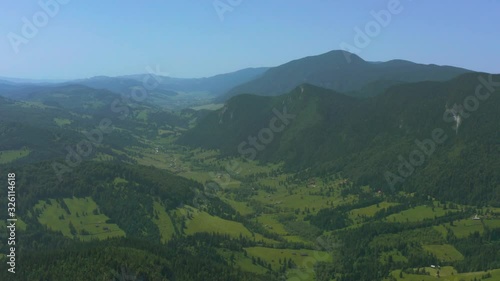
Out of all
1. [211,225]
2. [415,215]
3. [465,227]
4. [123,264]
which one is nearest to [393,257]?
[465,227]

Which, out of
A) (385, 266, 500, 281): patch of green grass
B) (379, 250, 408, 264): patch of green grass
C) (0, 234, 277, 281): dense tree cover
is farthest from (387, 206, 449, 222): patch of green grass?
(0, 234, 277, 281): dense tree cover

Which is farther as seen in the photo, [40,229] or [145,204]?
[145,204]

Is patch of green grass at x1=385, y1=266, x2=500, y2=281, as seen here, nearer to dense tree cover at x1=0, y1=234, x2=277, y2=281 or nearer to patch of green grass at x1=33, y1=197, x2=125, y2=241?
dense tree cover at x1=0, y1=234, x2=277, y2=281

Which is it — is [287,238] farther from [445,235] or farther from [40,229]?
[40,229]

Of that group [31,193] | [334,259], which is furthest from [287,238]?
[31,193]

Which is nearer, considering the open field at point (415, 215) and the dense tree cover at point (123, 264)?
the dense tree cover at point (123, 264)

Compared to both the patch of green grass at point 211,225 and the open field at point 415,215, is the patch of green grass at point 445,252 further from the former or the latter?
the patch of green grass at point 211,225

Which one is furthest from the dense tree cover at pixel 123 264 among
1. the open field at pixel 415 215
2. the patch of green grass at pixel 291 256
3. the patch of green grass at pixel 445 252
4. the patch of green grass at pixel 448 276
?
the open field at pixel 415 215
